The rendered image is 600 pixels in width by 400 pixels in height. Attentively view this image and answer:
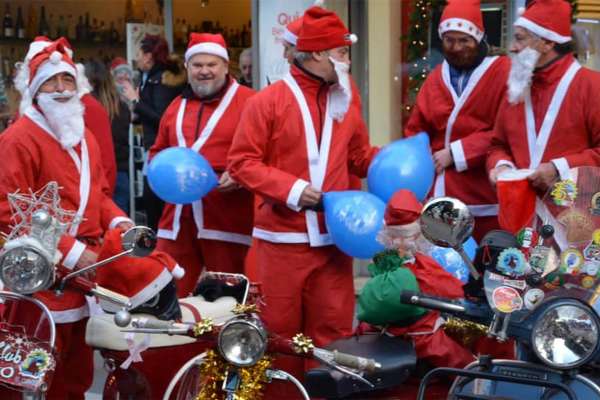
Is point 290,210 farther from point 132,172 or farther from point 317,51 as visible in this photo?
point 132,172

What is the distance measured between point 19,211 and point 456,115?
2732mm

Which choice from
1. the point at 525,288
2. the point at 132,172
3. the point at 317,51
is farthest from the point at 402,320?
the point at 132,172

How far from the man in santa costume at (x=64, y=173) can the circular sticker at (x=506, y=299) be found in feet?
7.07

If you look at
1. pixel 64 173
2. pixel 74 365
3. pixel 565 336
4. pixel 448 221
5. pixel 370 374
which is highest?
pixel 448 221

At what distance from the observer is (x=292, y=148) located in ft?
19.0

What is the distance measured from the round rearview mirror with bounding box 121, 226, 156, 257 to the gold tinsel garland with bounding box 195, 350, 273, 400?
451 millimetres

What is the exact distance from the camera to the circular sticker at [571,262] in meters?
3.59

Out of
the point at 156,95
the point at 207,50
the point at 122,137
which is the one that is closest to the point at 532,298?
the point at 207,50

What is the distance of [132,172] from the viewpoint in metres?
10.2

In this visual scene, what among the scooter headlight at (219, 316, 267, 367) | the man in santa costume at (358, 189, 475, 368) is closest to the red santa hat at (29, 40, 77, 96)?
the man in santa costume at (358, 189, 475, 368)

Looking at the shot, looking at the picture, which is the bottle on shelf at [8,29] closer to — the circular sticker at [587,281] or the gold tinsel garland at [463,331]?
the gold tinsel garland at [463,331]

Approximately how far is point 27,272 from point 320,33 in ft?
7.44

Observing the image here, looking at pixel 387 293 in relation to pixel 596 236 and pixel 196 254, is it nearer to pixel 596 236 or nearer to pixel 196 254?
pixel 596 236

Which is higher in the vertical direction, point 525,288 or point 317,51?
point 317,51
